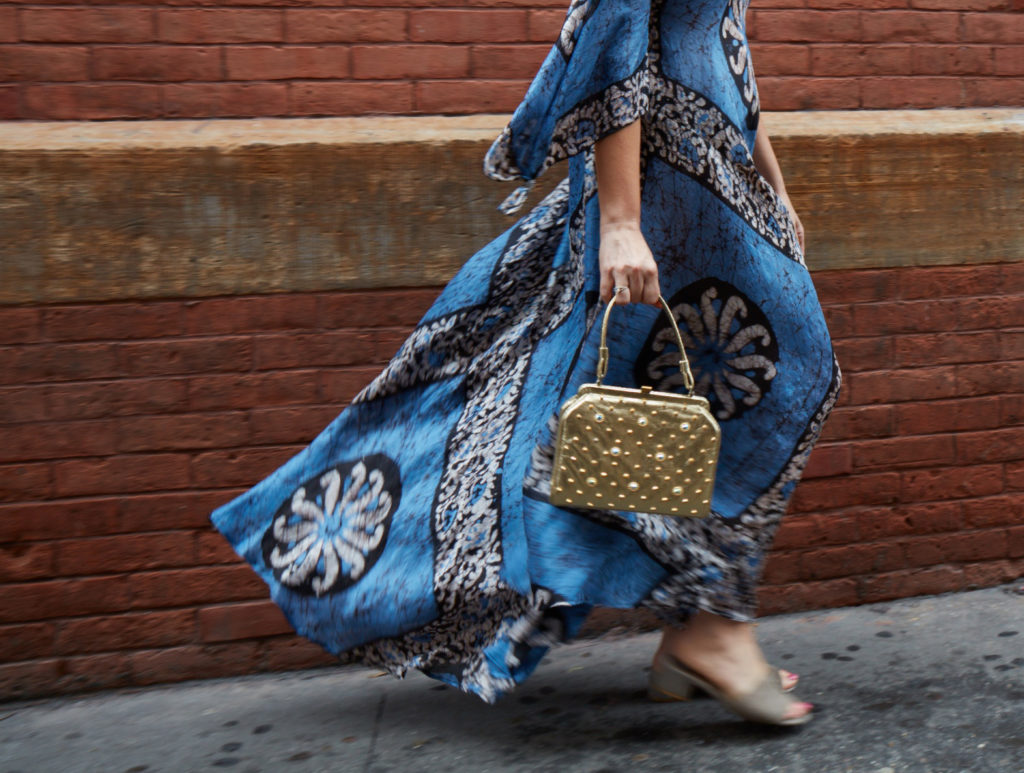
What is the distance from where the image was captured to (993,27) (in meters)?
3.40

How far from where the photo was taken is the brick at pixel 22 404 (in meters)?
2.82

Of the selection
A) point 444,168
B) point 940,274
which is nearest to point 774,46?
point 940,274

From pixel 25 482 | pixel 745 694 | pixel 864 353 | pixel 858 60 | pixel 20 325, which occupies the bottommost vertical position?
pixel 745 694

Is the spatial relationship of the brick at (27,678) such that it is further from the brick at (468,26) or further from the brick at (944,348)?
the brick at (944,348)

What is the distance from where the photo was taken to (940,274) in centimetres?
A: 330

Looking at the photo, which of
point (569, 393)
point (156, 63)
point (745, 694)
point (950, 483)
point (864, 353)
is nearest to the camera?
point (569, 393)

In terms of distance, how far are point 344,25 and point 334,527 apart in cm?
124

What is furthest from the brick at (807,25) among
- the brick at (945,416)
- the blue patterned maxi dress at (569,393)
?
the brick at (945,416)

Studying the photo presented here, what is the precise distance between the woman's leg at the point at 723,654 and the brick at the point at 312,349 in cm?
102

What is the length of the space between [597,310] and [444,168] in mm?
853

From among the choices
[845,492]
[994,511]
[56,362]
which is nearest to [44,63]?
[56,362]

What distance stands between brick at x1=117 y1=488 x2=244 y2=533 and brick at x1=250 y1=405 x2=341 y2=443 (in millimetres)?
152

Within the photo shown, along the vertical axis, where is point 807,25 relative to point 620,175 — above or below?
above

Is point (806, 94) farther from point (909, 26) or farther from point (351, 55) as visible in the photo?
point (351, 55)
